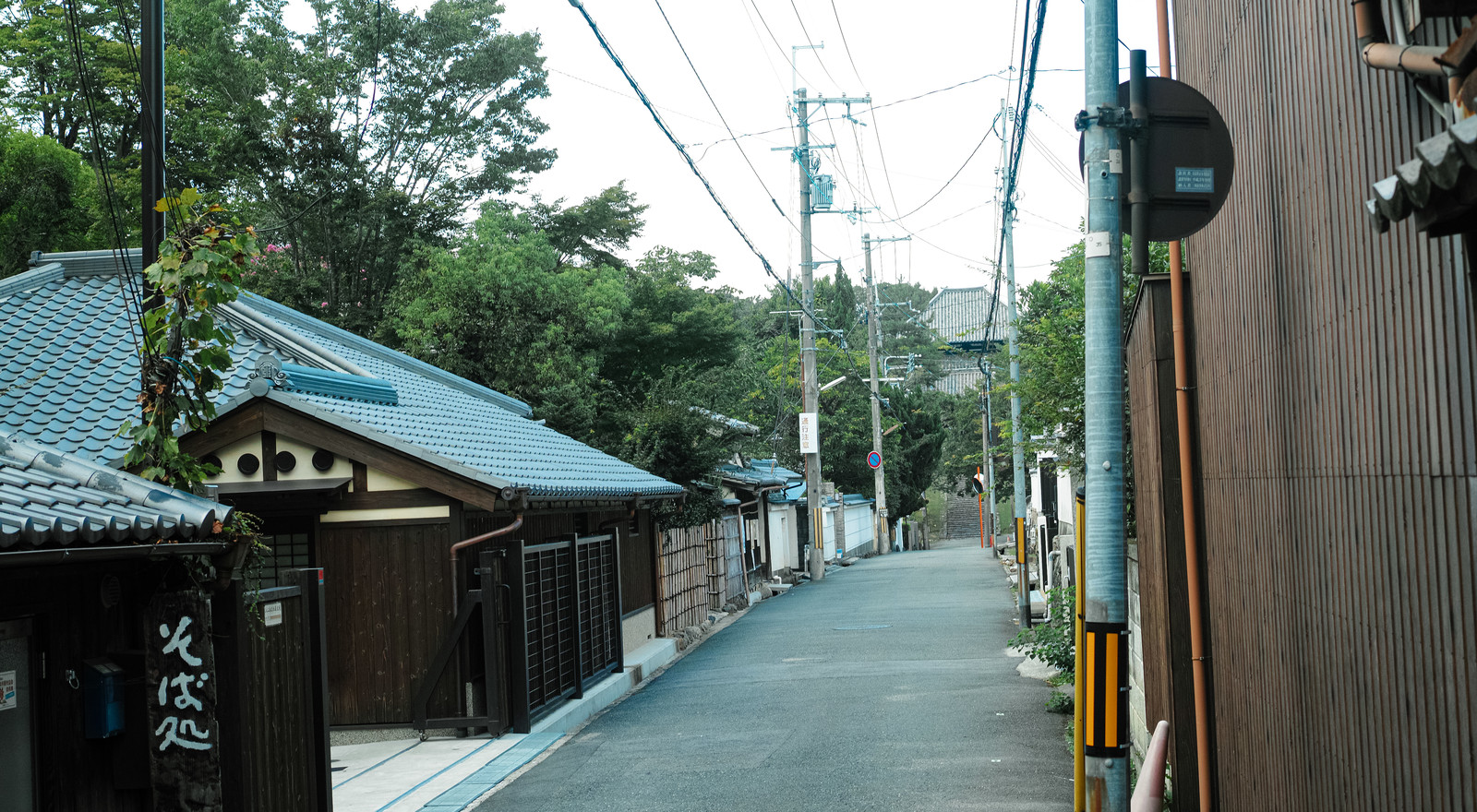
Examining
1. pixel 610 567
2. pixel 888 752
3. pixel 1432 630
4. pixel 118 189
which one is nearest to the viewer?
pixel 1432 630

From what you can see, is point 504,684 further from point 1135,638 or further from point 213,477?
point 1135,638

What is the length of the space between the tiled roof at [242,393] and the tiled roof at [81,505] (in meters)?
3.06

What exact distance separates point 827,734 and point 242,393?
269 inches

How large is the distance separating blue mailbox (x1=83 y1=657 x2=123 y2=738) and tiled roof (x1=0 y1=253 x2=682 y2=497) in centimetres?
325

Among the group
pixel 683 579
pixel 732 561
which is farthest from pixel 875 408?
pixel 683 579

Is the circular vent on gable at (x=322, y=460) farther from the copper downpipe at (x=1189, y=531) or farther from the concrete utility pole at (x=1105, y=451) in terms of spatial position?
the concrete utility pole at (x=1105, y=451)

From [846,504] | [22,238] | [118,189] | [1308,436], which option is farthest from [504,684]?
[846,504]

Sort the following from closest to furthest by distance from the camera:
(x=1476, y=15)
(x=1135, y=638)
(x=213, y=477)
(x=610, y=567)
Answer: (x=1476, y=15), (x=1135, y=638), (x=213, y=477), (x=610, y=567)

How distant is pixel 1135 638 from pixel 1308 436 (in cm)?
602

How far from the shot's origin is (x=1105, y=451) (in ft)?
16.8

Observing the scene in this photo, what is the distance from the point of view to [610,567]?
55.2 ft

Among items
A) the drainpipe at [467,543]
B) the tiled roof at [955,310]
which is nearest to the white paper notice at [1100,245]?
the drainpipe at [467,543]

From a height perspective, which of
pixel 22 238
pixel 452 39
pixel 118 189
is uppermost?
pixel 452 39

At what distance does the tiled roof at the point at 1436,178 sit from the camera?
1.99 m
